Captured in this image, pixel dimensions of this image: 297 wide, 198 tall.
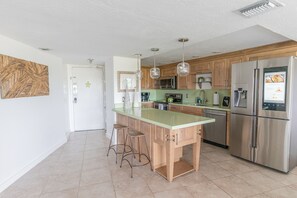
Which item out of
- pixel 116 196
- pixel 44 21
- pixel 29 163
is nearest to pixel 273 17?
pixel 44 21

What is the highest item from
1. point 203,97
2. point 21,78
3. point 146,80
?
point 146,80

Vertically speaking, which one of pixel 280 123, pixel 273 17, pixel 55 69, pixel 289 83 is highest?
pixel 273 17

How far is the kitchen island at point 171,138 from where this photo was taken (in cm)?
238

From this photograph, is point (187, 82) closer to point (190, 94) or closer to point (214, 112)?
point (190, 94)

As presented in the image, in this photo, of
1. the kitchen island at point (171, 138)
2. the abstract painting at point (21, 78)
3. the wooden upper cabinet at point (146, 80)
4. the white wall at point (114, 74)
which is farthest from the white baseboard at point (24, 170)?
the wooden upper cabinet at point (146, 80)

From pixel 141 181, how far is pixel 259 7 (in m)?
2.50

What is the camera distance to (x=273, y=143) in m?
2.74

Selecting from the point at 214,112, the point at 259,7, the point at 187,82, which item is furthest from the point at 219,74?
the point at 259,7

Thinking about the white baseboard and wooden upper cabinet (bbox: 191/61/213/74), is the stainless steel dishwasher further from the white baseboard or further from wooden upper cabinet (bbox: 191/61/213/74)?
the white baseboard

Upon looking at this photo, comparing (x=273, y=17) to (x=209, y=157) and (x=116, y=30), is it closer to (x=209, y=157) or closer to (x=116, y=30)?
(x=116, y=30)

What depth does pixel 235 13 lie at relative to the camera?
1680 mm

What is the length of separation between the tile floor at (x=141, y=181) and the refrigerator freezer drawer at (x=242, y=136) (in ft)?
0.52

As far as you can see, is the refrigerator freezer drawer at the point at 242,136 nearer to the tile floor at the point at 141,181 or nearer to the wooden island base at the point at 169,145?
the tile floor at the point at 141,181

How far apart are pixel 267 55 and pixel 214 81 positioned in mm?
1257
